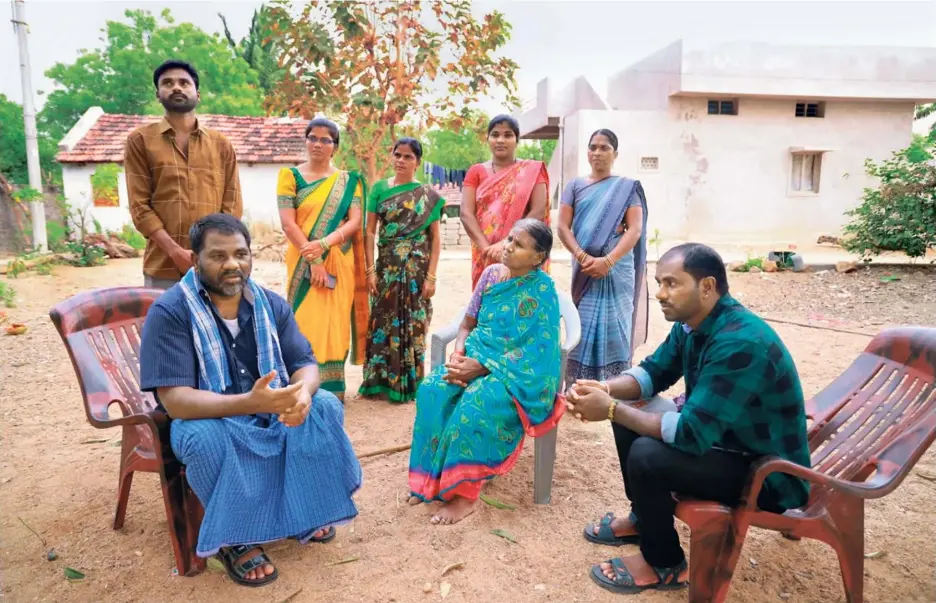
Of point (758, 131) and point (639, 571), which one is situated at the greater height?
point (758, 131)

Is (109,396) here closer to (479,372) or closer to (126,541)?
(126,541)

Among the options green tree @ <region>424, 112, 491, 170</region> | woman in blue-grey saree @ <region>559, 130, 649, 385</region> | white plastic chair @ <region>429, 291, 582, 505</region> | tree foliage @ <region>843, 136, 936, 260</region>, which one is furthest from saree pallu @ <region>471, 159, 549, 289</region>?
green tree @ <region>424, 112, 491, 170</region>

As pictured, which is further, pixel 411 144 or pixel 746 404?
pixel 411 144

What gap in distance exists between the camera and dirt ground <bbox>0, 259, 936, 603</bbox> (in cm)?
246

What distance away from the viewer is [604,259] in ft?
13.5

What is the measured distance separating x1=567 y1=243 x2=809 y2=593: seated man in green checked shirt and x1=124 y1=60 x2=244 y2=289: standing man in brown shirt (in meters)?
2.69

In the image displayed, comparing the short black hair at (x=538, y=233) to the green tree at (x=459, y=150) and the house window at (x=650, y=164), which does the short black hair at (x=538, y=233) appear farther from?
the green tree at (x=459, y=150)

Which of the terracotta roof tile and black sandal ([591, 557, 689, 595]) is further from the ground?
the terracotta roof tile

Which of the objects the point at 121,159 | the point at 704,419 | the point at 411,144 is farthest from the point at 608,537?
the point at 121,159

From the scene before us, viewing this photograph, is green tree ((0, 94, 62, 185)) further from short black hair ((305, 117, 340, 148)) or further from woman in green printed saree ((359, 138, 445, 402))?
woman in green printed saree ((359, 138, 445, 402))

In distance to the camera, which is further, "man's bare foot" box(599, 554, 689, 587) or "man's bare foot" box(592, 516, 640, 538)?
"man's bare foot" box(592, 516, 640, 538)

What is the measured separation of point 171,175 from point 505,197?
217cm

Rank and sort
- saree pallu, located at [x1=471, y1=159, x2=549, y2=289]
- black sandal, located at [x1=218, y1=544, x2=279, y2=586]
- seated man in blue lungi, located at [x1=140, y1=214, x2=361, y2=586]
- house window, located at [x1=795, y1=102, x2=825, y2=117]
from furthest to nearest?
1. house window, located at [x1=795, y1=102, x2=825, y2=117]
2. saree pallu, located at [x1=471, y1=159, x2=549, y2=289]
3. black sandal, located at [x1=218, y1=544, x2=279, y2=586]
4. seated man in blue lungi, located at [x1=140, y1=214, x2=361, y2=586]

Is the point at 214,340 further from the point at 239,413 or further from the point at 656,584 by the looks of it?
the point at 656,584
